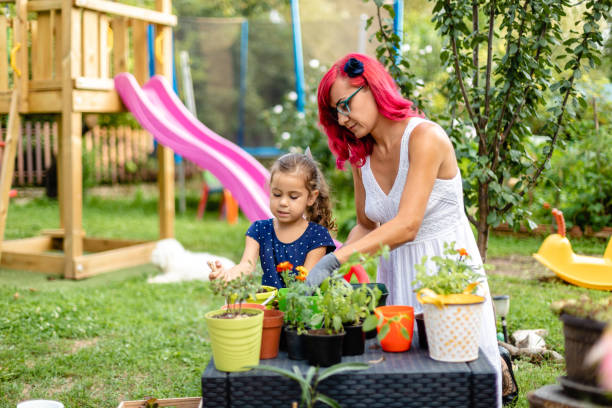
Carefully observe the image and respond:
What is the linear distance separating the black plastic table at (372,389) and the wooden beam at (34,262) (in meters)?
4.83

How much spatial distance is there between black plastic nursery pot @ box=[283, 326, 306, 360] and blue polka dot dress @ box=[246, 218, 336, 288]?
3.33 ft

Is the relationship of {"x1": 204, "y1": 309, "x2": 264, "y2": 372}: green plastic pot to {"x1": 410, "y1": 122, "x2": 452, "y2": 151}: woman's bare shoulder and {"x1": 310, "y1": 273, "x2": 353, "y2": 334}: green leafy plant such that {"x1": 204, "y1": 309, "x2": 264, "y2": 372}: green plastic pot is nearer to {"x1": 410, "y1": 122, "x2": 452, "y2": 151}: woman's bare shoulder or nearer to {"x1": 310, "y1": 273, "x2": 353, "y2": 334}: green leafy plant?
{"x1": 310, "y1": 273, "x2": 353, "y2": 334}: green leafy plant

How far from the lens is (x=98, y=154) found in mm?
13133

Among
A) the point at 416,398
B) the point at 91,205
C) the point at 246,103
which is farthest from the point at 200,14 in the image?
the point at 416,398

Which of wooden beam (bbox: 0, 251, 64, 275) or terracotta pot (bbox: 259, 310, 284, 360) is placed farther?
wooden beam (bbox: 0, 251, 64, 275)

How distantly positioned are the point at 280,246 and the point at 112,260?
12.7ft

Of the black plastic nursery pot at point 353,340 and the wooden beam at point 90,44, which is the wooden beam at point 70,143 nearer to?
the wooden beam at point 90,44

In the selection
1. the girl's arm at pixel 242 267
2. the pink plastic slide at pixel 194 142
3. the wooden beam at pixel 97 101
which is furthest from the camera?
the wooden beam at pixel 97 101

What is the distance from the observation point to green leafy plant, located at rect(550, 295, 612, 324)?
132 cm

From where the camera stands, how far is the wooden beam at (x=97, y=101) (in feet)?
19.2

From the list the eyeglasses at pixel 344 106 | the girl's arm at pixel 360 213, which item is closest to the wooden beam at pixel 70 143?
the girl's arm at pixel 360 213

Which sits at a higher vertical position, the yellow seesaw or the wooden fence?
the wooden fence

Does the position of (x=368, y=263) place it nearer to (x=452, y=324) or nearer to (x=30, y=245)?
(x=452, y=324)

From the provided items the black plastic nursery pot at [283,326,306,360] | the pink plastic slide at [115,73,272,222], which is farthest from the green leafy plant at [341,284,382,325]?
the pink plastic slide at [115,73,272,222]
